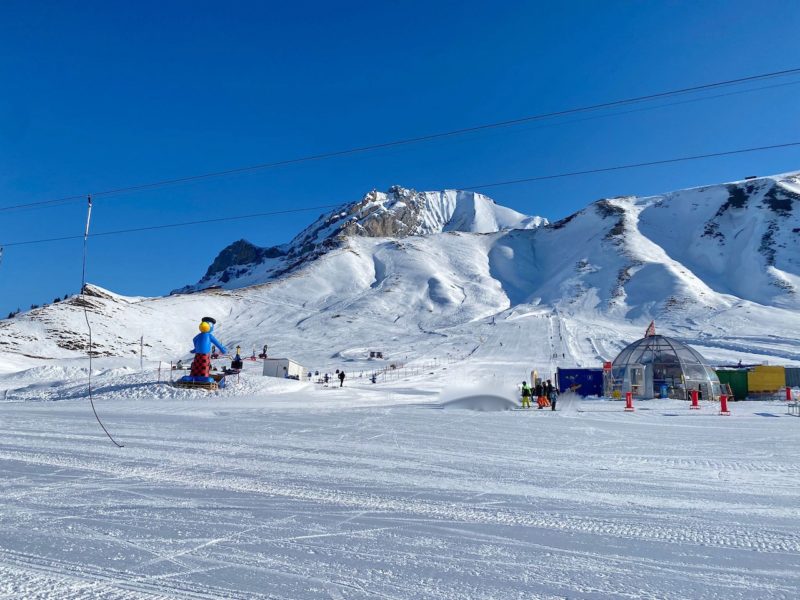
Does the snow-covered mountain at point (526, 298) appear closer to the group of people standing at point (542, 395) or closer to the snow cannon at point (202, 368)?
the group of people standing at point (542, 395)

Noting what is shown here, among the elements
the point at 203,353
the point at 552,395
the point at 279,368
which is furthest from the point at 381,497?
the point at 279,368

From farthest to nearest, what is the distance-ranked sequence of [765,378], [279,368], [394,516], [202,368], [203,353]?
[279,368]
[765,378]
[203,353]
[202,368]
[394,516]

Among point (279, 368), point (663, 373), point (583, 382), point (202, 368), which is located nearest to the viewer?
Answer: point (202, 368)

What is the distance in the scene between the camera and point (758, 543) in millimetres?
5133

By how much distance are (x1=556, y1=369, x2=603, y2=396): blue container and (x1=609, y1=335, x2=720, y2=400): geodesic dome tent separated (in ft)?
4.41

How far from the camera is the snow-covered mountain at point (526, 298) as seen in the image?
69.1 m

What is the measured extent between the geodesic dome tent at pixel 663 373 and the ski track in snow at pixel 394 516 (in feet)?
63.1

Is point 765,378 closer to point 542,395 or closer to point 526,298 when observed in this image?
point 542,395

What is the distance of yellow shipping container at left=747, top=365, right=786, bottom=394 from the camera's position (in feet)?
115

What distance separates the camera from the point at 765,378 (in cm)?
3506

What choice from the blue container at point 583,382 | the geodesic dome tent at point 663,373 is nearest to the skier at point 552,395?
the geodesic dome tent at point 663,373

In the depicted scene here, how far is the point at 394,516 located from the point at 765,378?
3746 cm

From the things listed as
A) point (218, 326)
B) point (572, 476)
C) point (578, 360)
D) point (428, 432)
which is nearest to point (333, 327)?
point (218, 326)

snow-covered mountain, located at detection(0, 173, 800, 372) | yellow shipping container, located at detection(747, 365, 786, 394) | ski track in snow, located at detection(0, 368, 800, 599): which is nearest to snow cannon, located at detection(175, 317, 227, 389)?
ski track in snow, located at detection(0, 368, 800, 599)
